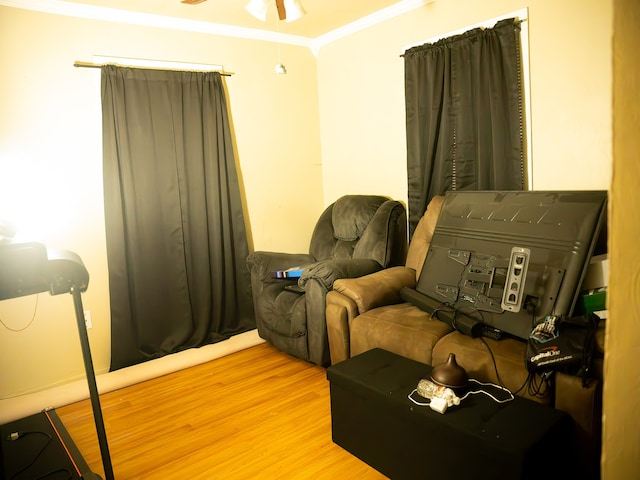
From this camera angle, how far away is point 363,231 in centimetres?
343

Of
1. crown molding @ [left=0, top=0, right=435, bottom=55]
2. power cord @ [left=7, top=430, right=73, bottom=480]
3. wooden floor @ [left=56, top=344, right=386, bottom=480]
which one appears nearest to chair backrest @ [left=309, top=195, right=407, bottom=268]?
wooden floor @ [left=56, top=344, right=386, bottom=480]

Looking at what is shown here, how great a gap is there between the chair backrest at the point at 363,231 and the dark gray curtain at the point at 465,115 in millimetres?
169

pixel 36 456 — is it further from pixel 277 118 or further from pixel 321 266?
pixel 277 118

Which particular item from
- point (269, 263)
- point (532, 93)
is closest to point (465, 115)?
point (532, 93)

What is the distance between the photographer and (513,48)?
270 centimetres

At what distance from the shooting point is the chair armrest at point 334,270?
9.32 ft

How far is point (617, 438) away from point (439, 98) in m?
2.97

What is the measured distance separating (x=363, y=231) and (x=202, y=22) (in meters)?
1.99

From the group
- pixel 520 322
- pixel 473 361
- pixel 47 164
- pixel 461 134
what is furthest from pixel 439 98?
pixel 47 164

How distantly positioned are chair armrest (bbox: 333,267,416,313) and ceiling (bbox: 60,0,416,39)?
1.93 m

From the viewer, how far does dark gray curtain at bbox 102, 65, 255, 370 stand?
3178 mm

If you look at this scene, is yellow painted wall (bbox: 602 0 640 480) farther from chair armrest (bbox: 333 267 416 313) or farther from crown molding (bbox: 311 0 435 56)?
crown molding (bbox: 311 0 435 56)

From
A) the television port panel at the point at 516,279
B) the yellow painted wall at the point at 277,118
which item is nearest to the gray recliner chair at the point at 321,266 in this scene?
the yellow painted wall at the point at 277,118

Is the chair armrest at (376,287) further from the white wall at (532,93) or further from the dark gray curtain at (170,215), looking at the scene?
the dark gray curtain at (170,215)
